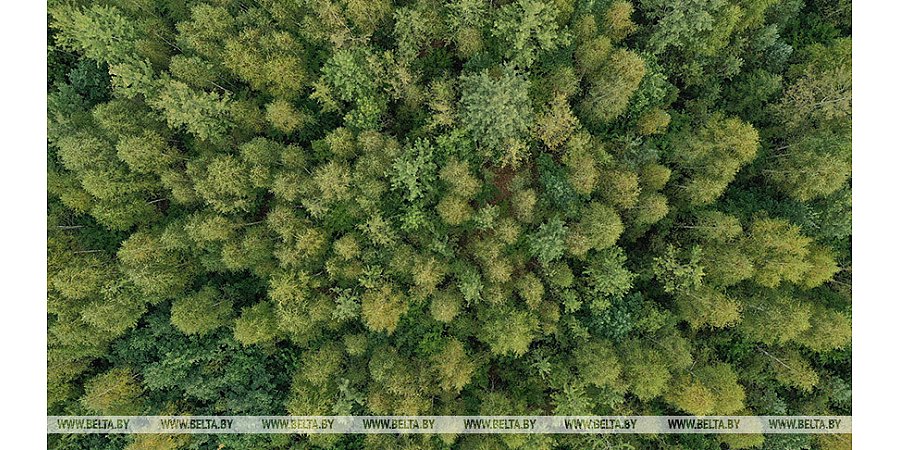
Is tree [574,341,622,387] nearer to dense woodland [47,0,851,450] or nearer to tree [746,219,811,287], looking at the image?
dense woodland [47,0,851,450]

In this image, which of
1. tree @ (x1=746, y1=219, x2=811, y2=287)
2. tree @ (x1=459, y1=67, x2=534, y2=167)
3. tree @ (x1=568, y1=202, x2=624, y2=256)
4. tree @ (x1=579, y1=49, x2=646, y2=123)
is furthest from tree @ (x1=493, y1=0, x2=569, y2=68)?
tree @ (x1=746, y1=219, x2=811, y2=287)

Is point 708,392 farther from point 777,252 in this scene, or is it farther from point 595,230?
point 595,230

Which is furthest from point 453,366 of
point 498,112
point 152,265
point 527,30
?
point 527,30

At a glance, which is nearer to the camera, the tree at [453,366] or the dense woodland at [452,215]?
the dense woodland at [452,215]

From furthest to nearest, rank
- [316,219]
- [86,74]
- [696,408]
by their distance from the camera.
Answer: [86,74], [316,219], [696,408]

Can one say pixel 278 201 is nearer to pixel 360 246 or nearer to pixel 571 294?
pixel 360 246

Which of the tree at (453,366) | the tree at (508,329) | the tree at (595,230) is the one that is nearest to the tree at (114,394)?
the tree at (453,366)

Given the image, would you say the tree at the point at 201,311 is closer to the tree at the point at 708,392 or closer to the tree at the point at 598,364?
the tree at the point at 598,364

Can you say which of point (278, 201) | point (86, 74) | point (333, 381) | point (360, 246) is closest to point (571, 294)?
point (360, 246)
